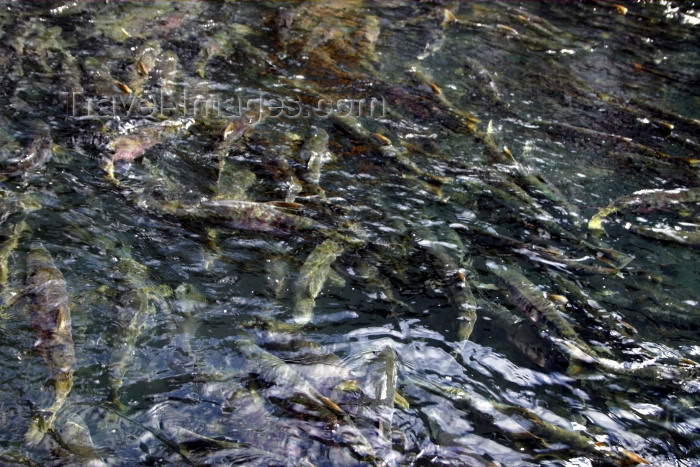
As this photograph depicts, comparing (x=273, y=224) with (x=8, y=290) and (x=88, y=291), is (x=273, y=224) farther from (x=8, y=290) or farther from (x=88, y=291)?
(x=8, y=290)

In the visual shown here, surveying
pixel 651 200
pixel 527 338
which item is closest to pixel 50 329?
pixel 527 338

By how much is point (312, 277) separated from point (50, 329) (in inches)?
75.7

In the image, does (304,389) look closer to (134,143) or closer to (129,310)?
(129,310)

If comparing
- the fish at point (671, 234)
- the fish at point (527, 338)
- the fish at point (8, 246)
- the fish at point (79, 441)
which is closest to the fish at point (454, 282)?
the fish at point (527, 338)

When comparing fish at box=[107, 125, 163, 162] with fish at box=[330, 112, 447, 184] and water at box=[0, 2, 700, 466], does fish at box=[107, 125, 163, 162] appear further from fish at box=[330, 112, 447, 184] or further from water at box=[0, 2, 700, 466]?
fish at box=[330, 112, 447, 184]

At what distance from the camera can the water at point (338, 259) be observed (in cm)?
353

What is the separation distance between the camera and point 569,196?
6.20 m

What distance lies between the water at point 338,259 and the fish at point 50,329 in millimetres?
52

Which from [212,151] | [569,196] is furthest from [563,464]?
[212,151]

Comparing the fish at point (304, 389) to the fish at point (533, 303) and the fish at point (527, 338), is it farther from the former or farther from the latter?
the fish at point (533, 303)

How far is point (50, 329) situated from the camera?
12.3ft

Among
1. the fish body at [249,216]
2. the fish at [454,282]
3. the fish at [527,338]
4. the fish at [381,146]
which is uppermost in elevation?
the fish at [381,146]

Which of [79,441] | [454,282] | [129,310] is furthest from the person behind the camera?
[454,282]

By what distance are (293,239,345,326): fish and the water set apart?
29mm
